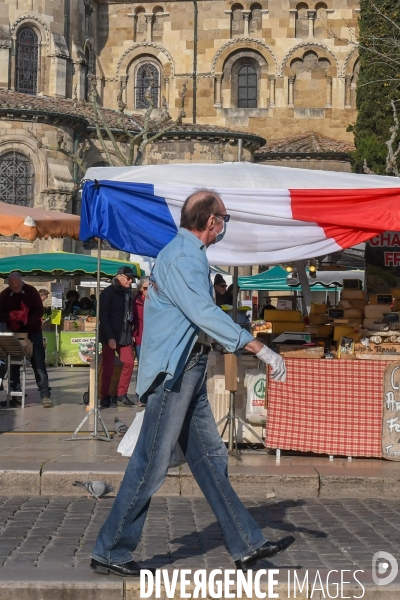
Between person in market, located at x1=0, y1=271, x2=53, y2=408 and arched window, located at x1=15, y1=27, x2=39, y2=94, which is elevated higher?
arched window, located at x1=15, y1=27, x2=39, y2=94

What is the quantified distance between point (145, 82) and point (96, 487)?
3854 centimetres

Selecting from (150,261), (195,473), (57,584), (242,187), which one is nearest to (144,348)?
(195,473)

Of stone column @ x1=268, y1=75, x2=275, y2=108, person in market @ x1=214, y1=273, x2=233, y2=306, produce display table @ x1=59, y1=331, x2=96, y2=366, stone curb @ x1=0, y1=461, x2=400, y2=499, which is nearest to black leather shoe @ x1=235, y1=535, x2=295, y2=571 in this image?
stone curb @ x1=0, y1=461, x2=400, y2=499

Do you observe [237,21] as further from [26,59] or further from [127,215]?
[127,215]

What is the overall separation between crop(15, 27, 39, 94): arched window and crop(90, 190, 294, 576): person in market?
35.0m

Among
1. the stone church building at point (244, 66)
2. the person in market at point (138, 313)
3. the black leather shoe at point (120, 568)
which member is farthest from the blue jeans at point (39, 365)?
the stone church building at point (244, 66)

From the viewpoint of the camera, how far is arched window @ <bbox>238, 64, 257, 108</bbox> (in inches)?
1812

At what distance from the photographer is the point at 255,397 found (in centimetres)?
1140

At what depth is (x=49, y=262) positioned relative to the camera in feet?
84.1

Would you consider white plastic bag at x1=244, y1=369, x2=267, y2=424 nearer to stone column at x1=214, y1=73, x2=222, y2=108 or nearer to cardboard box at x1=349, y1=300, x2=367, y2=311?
cardboard box at x1=349, y1=300, x2=367, y2=311

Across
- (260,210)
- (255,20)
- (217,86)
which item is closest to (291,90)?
(217,86)

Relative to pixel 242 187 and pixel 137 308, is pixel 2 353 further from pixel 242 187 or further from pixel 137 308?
pixel 242 187

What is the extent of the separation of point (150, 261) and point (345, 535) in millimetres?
21800

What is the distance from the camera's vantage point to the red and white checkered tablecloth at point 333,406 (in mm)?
10578
